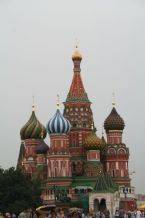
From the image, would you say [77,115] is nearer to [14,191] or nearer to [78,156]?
[78,156]

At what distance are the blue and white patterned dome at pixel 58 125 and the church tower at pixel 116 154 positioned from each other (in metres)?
6.08

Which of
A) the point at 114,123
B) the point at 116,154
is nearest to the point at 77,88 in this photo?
the point at 114,123

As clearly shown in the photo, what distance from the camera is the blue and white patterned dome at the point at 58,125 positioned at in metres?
74.9

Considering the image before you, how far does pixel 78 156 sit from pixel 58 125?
18.9 ft

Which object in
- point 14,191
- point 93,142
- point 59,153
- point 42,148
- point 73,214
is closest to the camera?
point 73,214

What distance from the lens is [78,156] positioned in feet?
257

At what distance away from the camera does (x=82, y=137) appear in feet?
260

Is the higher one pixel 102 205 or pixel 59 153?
pixel 59 153

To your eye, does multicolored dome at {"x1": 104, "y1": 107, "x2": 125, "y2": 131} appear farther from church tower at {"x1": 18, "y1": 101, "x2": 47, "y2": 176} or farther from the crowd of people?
the crowd of people

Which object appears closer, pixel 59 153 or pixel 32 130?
pixel 59 153

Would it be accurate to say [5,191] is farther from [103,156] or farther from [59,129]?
[103,156]

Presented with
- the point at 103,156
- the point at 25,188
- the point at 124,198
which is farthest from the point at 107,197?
the point at 25,188

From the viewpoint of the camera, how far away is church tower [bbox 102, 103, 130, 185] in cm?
7775

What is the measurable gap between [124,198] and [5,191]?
19.9 m
